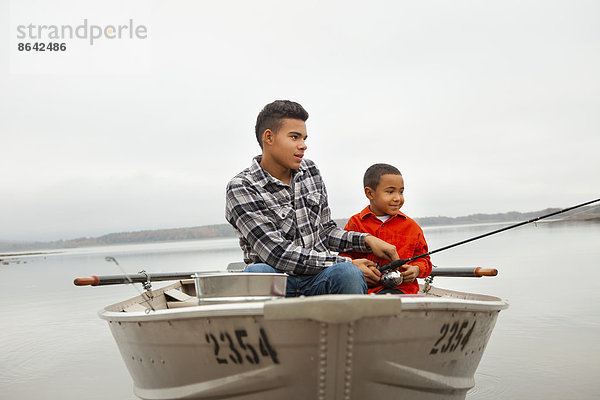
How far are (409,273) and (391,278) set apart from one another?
0.67ft

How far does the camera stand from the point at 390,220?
13.2ft

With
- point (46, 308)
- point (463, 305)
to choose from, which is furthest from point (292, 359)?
point (46, 308)

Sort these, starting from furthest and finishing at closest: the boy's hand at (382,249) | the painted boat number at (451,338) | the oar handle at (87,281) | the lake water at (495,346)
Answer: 1. the lake water at (495,346)
2. the oar handle at (87,281)
3. the boy's hand at (382,249)
4. the painted boat number at (451,338)

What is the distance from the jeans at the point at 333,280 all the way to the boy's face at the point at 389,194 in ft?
3.54

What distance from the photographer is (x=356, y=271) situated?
287cm

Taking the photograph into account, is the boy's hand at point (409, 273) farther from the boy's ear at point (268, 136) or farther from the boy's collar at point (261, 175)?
the boy's ear at point (268, 136)

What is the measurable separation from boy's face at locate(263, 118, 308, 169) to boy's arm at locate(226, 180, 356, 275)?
27cm

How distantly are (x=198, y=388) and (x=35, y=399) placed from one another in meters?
3.68

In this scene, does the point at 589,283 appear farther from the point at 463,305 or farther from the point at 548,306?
the point at 463,305

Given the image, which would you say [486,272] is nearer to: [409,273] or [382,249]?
[409,273]

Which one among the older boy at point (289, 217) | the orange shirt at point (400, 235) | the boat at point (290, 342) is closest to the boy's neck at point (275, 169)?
the older boy at point (289, 217)

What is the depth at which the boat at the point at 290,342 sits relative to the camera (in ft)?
7.33

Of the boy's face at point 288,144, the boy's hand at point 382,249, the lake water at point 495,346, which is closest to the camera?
the boy's face at point 288,144

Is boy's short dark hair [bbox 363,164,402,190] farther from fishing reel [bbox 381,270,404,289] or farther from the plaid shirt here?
fishing reel [bbox 381,270,404,289]
